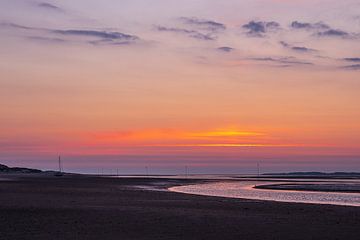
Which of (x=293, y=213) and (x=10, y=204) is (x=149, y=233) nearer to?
(x=293, y=213)

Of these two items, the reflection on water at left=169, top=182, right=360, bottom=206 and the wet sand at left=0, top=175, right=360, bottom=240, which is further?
the reflection on water at left=169, top=182, right=360, bottom=206

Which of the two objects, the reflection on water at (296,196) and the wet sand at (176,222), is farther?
the reflection on water at (296,196)

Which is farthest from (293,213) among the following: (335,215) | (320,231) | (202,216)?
(320,231)

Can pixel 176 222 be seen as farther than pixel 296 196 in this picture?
No

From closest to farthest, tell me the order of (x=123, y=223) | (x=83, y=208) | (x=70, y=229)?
(x=70, y=229) → (x=123, y=223) → (x=83, y=208)

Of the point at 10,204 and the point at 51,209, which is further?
the point at 10,204

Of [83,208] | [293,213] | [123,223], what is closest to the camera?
[123,223]

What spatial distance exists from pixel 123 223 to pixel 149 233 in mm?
3278

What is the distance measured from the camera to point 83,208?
104ft

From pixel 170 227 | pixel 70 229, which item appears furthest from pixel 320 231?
pixel 70 229

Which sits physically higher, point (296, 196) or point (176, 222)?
point (296, 196)

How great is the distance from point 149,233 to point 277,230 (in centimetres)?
512

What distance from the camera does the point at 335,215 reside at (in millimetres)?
28406

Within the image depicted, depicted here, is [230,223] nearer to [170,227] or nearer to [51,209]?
[170,227]
